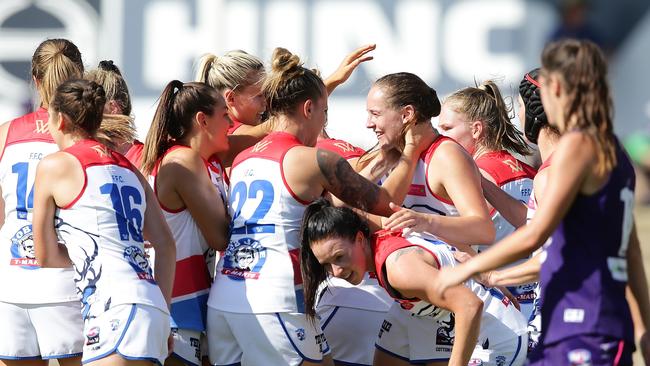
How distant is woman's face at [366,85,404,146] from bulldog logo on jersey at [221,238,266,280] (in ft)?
2.51

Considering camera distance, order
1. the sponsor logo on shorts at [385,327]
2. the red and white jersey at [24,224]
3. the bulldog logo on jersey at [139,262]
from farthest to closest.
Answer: the sponsor logo on shorts at [385,327] → the red and white jersey at [24,224] → the bulldog logo on jersey at [139,262]

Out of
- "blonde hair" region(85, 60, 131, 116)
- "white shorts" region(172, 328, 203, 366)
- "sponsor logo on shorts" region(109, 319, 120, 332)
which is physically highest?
"blonde hair" region(85, 60, 131, 116)

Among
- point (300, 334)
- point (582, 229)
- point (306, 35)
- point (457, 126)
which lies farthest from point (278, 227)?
point (306, 35)

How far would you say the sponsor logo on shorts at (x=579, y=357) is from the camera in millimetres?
3564

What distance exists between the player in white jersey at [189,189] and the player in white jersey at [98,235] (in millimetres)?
512

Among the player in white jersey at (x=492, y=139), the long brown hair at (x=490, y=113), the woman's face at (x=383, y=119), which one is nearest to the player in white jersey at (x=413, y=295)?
the woman's face at (x=383, y=119)

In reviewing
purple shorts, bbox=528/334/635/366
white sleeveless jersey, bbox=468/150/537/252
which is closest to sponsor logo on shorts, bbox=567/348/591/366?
purple shorts, bbox=528/334/635/366

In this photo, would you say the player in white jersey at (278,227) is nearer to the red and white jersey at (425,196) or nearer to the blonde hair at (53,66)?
the red and white jersey at (425,196)

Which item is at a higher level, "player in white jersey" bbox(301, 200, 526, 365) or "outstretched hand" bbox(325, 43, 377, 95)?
"outstretched hand" bbox(325, 43, 377, 95)

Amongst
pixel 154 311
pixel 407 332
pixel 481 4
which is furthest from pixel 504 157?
pixel 481 4

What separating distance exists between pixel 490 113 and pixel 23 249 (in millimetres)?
2500

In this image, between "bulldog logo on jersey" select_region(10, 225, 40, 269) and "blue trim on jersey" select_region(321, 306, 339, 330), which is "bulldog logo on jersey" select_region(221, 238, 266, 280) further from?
"bulldog logo on jersey" select_region(10, 225, 40, 269)

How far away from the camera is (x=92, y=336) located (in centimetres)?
439

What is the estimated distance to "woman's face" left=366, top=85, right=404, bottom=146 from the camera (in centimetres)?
502
